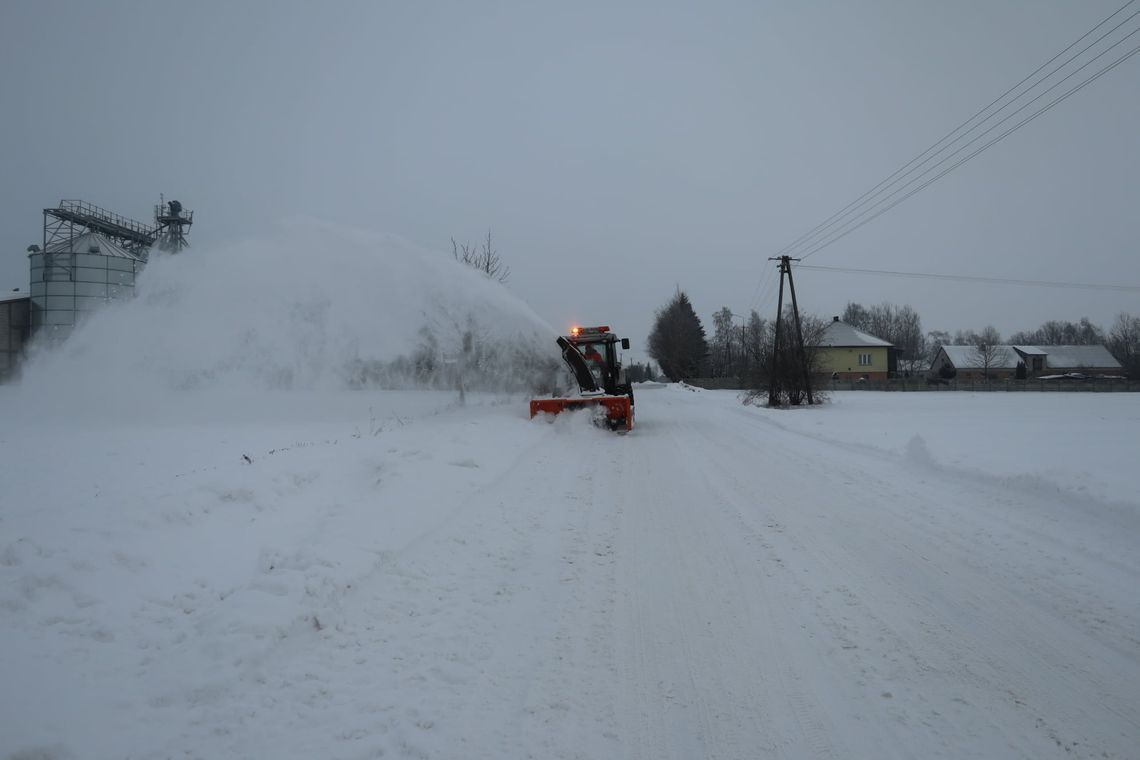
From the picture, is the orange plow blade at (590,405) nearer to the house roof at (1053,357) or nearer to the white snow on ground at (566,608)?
the white snow on ground at (566,608)

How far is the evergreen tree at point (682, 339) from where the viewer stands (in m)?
83.5

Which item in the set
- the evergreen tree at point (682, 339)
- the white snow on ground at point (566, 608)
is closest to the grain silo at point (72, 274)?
the white snow on ground at point (566, 608)

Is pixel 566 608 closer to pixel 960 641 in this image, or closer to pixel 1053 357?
pixel 960 641

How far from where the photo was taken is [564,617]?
13.9 feet

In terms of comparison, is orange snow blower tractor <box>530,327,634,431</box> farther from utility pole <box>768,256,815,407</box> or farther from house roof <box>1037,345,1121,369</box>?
house roof <box>1037,345,1121,369</box>

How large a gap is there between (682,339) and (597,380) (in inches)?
2706

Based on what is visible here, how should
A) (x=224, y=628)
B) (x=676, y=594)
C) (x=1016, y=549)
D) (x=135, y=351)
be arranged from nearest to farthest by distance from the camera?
(x=224, y=628) → (x=676, y=594) → (x=1016, y=549) → (x=135, y=351)

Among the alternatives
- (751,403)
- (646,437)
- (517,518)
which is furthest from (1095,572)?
(751,403)

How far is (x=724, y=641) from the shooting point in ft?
12.6

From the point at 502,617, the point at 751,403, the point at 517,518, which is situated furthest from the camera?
the point at 751,403

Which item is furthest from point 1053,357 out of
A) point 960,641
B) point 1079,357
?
point 960,641

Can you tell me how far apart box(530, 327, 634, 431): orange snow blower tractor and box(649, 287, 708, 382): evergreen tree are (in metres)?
67.3

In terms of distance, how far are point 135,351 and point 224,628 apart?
15.6 metres

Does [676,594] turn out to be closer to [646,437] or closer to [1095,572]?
[1095,572]
